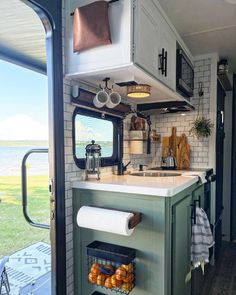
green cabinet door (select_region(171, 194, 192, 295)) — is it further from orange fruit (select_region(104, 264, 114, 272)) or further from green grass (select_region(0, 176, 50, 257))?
green grass (select_region(0, 176, 50, 257))

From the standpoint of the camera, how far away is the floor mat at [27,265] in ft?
7.41

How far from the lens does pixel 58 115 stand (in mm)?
1516

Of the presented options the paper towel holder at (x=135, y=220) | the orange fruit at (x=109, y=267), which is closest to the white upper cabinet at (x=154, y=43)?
the paper towel holder at (x=135, y=220)

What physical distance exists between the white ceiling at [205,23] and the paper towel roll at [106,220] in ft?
5.16

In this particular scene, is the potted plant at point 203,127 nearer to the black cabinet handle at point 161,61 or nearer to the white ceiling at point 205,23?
the white ceiling at point 205,23

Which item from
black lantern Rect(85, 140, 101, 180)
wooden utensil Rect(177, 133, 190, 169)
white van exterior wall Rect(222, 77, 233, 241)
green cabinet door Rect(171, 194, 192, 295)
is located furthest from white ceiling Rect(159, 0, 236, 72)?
green cabinet door Rect(171, 194, 192, 295)

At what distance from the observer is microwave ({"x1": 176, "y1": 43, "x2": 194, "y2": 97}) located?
7.29 ft

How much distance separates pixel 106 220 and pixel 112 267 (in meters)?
0.32

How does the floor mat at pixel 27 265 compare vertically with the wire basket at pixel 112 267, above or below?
below

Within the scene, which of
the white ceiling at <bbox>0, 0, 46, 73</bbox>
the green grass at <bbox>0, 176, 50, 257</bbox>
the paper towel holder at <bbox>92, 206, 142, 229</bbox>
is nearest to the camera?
the paper towel holder at <bbox>92, 206, 142, 229</bbox>

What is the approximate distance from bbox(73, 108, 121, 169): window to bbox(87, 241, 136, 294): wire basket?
1.92ft

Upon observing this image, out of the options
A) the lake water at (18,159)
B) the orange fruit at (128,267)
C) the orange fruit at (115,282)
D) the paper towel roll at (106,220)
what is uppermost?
the lake water at (18,159)

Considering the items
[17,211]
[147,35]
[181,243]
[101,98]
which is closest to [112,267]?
[181,243]

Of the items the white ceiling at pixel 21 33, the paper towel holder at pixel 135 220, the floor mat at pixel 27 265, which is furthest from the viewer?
the floor mat at pixel 27 265
